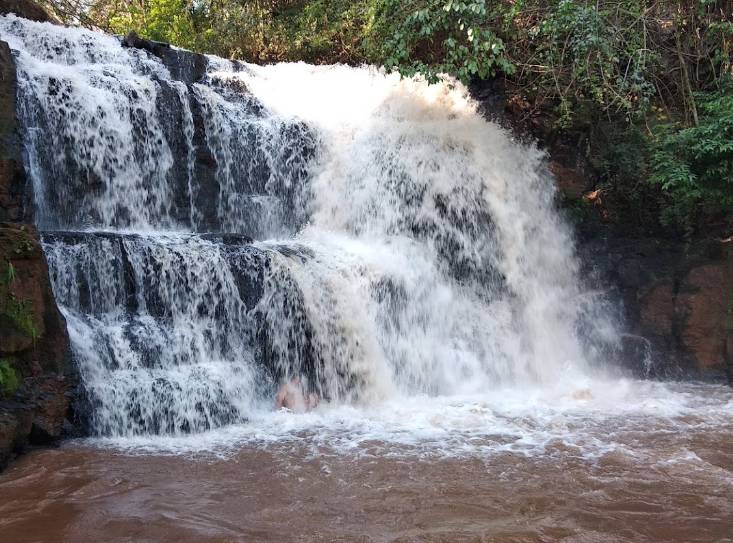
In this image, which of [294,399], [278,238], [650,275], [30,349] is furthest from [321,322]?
[650,275]

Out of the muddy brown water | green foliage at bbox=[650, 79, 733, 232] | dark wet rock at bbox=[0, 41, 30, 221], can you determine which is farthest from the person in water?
green foliage at bbox=[650, 79, 733, 232]

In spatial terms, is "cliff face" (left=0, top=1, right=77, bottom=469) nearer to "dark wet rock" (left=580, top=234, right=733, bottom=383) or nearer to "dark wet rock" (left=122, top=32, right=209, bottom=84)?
"dark wet rock" (left=122, top=32, right=209, bottom=84)

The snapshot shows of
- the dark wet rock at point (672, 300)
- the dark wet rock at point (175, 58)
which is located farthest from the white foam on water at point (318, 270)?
the dark wet rock at point (672, 300)

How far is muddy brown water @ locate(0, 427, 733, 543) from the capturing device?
4.33 meters

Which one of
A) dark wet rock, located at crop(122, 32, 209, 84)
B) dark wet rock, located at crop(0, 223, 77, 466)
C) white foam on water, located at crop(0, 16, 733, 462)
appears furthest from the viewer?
dark wet rock, located at crop(122, 32, 209, 84)

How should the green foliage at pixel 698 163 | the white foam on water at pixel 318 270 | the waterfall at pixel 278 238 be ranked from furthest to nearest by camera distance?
the green foliage at pixel 698 163, the waterfall at pixel 278 238, the white foam on water at pixel 318 270

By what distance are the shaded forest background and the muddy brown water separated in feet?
17.6

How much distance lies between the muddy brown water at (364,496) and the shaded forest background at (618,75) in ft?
17.6

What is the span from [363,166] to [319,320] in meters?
3.75

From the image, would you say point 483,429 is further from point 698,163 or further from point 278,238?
point 698,163

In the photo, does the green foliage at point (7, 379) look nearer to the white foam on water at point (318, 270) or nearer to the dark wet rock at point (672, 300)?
the white foam on water at point (318, 270)

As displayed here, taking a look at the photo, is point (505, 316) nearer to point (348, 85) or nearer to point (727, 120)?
point (727, 120)

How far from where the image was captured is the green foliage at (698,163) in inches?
381

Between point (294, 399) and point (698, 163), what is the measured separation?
6920 mm
